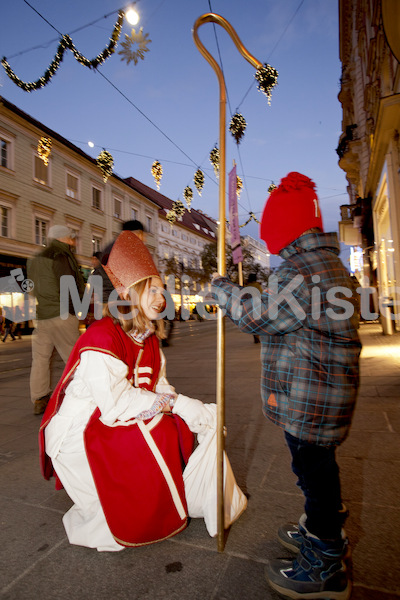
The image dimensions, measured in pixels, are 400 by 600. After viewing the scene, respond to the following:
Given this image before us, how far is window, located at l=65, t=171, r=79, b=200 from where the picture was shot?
22.7m

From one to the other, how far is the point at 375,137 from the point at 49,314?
388 inches

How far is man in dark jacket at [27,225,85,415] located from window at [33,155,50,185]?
18412 millimetres

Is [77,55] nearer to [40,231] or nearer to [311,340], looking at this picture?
[311,340]

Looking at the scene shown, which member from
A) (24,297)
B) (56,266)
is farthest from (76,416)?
(24,297)

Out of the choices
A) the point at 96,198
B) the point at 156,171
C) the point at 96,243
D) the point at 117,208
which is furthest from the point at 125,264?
the point at 117,208

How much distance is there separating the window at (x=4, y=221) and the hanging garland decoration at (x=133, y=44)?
15.5 metres

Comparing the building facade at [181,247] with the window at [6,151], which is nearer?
the window at [6,151]

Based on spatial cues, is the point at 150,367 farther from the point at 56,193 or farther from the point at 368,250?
the point at 56,193

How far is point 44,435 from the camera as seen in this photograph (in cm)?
185

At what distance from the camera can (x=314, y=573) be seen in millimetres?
1434

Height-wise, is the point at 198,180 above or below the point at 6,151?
below

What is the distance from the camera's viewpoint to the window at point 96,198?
986 inches

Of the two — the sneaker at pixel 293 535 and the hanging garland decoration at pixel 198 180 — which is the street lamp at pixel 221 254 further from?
the hanging garland decoration at pixel 198 180

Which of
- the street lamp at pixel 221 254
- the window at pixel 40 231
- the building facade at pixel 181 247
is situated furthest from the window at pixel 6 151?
the street lamp at pixel 221 254
